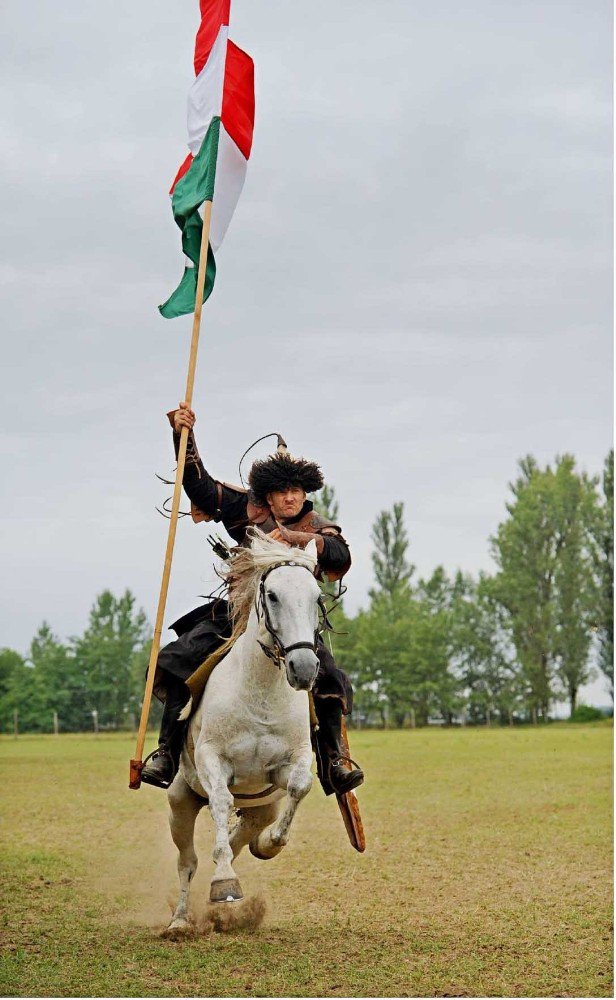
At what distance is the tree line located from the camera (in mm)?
67750

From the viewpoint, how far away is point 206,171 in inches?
376

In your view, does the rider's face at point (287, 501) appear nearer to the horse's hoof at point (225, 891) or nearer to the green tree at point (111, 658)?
the horse's hoof at point (225, 891)

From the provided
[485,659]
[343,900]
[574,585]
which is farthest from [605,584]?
[343,900]

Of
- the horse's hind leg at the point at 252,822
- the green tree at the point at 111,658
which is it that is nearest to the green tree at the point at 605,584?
the green tree at the point at 111,658

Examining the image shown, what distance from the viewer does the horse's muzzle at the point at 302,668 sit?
6.27 metres

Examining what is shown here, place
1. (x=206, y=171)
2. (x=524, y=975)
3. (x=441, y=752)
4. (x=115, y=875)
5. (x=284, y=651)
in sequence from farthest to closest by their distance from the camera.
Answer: (x=441, y=752), (x=115, y=875), (x=206, y=171), (x=524, y=975), (x=284, y=651)

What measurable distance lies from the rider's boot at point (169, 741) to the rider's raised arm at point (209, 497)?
1317 mm

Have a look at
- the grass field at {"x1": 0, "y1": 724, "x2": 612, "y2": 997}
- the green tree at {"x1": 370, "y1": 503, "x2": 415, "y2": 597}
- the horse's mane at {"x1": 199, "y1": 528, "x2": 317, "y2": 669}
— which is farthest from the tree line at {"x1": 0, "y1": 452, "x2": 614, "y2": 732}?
the horse's mane at {"x1": 199, "y1": 528, "x2": 317, "y2": 669}

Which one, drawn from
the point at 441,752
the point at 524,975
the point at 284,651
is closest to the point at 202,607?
the point at 284,651

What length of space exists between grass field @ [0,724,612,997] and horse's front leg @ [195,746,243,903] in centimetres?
107

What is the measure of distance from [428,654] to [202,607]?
63029 millimetres

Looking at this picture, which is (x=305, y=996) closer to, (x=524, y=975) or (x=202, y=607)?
(x=524, y=975)

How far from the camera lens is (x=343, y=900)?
10633mm

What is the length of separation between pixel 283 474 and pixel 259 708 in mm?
1870
